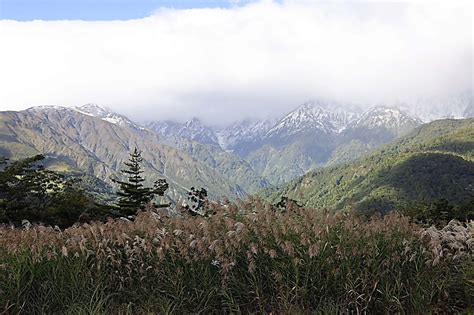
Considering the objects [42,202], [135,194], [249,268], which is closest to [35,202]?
[42,202]

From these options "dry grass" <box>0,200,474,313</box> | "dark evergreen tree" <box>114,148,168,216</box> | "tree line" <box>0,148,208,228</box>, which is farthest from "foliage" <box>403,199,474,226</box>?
"dark evergreen tree" <box>114,148,168,216</box>

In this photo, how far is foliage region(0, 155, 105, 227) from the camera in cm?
1834

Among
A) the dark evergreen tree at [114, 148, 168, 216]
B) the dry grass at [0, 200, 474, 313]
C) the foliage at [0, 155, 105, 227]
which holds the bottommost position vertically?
the dark evergreen tree at [114, 148, 168, 216]

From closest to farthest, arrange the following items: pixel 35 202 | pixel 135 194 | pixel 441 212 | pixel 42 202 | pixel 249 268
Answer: pixel 249 268, pixel 441 212, pixel 35 202, pixel 42 202, pixel 135 194

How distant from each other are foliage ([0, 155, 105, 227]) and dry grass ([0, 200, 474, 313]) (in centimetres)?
937

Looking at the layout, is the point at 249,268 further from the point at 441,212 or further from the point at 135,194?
the point at 135,194

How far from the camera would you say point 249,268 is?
6.79m

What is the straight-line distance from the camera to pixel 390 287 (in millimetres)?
7020

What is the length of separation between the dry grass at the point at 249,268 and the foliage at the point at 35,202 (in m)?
9.37

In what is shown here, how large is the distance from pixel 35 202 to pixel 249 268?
16.8 metres

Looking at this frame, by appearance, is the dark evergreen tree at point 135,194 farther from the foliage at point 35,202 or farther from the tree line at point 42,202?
the foliage at point 35,202

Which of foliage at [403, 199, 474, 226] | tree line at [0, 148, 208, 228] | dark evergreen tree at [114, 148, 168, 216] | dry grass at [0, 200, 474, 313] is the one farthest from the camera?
dark evergreen tree at [114, 148, 168, 216]

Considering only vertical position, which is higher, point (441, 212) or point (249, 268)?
point (249, 268)

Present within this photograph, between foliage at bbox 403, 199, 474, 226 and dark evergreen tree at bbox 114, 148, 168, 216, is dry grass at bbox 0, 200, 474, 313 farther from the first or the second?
dark evergreen tree at bbox 114, 148, 168, 216
